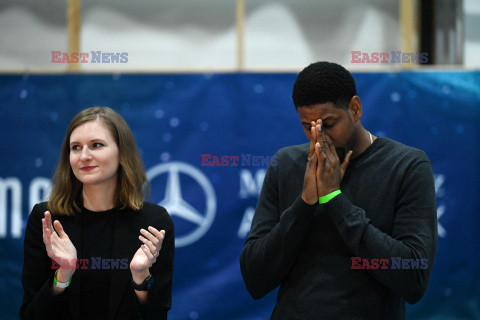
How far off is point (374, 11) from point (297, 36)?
26.6 inches

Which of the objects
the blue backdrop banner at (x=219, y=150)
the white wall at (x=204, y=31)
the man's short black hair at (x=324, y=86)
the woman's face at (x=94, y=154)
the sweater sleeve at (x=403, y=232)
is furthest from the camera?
the white wall at (x=204, y=31)

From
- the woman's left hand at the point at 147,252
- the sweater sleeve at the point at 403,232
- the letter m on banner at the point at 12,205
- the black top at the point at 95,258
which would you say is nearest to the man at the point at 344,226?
the sweater sleeve at the point at 403,232

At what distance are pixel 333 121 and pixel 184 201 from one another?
7.01 ft

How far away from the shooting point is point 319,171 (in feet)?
4.87

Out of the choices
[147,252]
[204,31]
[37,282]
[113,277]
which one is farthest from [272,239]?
[204,31]

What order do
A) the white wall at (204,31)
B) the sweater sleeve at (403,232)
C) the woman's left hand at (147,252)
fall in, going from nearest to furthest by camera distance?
the sweater sleeve at (403,232) → the woman's left hand at (147,252) → the white wall at (204,31)

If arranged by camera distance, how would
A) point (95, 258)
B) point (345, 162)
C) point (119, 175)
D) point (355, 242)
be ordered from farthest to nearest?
point (119, 175) → point (95, 258) → point (345, 162) → point (355, 242)

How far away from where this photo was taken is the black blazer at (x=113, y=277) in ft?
5.78

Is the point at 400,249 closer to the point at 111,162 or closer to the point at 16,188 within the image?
the point at 111,162

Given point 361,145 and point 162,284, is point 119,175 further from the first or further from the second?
point 361,145

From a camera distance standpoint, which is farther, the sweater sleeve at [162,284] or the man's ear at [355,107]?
the sweater sleeve at [162,284]

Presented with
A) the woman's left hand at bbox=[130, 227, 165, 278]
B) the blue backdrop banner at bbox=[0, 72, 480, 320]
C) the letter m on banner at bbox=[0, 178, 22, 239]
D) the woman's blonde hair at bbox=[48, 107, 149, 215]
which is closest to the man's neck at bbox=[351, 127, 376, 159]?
the woman's left hand at bbox=[130, 227, 165, 278]

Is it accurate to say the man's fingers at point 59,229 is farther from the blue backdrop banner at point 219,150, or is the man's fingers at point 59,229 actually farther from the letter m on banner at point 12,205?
the letter m on banner at point 12,205

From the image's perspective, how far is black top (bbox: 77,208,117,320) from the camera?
5.90ft
